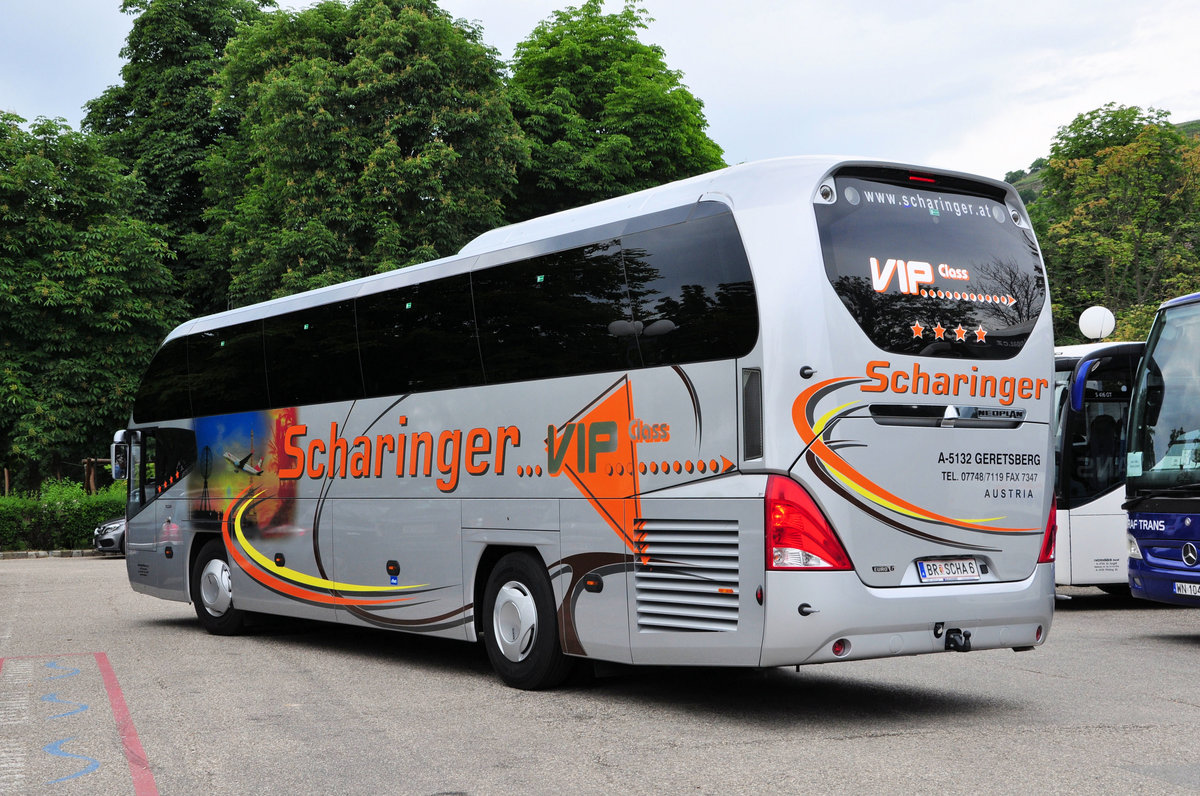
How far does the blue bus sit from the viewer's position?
11.7m

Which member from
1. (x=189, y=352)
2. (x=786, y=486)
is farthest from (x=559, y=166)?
(x=786, y=486)

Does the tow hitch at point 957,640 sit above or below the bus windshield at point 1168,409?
below

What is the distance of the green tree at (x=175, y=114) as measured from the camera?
41938 mm

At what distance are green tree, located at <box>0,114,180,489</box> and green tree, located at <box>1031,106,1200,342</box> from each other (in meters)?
30.7

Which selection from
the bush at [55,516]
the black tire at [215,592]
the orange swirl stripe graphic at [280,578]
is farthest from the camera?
the bush at [55,516]

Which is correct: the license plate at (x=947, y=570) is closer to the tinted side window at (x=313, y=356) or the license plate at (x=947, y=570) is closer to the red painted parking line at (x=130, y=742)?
the red painted parking line at (x=130, y=742)

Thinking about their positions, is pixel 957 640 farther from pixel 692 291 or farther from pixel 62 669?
pixel 62 669

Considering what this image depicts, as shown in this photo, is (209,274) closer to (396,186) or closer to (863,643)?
(396,186)

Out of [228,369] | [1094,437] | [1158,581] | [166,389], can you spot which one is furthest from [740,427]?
[166,389]

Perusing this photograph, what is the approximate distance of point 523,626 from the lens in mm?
9938

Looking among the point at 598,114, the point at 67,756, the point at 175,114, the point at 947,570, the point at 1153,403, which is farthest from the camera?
the point at 175,114

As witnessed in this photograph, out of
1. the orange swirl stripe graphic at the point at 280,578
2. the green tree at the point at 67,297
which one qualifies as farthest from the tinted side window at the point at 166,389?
the green tree at the point at 67,297

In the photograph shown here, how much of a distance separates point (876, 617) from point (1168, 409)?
19.0ft

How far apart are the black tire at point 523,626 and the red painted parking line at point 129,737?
9.22ft
